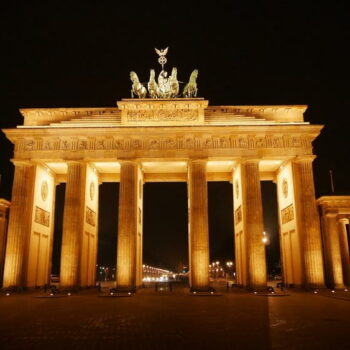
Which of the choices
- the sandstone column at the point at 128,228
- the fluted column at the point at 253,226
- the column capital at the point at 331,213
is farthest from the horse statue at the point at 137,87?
the column capital at the point at 331,213

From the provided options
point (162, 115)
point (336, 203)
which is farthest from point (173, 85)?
point (336, 203)

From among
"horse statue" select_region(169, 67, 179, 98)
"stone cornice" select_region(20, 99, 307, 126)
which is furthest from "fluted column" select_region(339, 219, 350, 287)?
"horse statue" select_region(169, 67, 179, 98)

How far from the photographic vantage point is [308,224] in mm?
34031

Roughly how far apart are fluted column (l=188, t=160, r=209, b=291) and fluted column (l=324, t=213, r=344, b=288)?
12924mm

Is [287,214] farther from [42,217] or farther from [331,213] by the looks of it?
[42,217]

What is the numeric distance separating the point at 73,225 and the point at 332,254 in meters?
24.9

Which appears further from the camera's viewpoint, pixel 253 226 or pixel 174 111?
pixel 174 111

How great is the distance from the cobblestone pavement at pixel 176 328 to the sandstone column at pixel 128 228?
1254 centimetres

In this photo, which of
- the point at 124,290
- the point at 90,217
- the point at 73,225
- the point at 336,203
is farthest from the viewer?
the point at 336,203

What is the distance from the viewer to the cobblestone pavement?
36.9ft

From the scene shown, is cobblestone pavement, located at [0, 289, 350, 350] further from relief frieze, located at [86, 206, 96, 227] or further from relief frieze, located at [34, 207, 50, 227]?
relief frieze, located at [86, 206, 96, 227]

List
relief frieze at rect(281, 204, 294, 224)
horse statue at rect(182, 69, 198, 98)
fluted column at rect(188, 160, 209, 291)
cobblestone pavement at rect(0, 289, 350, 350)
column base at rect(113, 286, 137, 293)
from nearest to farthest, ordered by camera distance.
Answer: cobblestone pavement at rect(0, 289, 350, 350) < column base at rect(113, 286, 137, 293) < fluted column at rect(188, 160, 209, 291) < relief frieze at rect(281, 204, 294, 224) < horse statue at rect(182, 69, 198, 98)

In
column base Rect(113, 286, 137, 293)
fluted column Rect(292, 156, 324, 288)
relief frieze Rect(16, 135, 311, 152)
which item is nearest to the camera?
column base Rect(113, 286, 137, 293)

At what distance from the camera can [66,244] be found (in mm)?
33969
